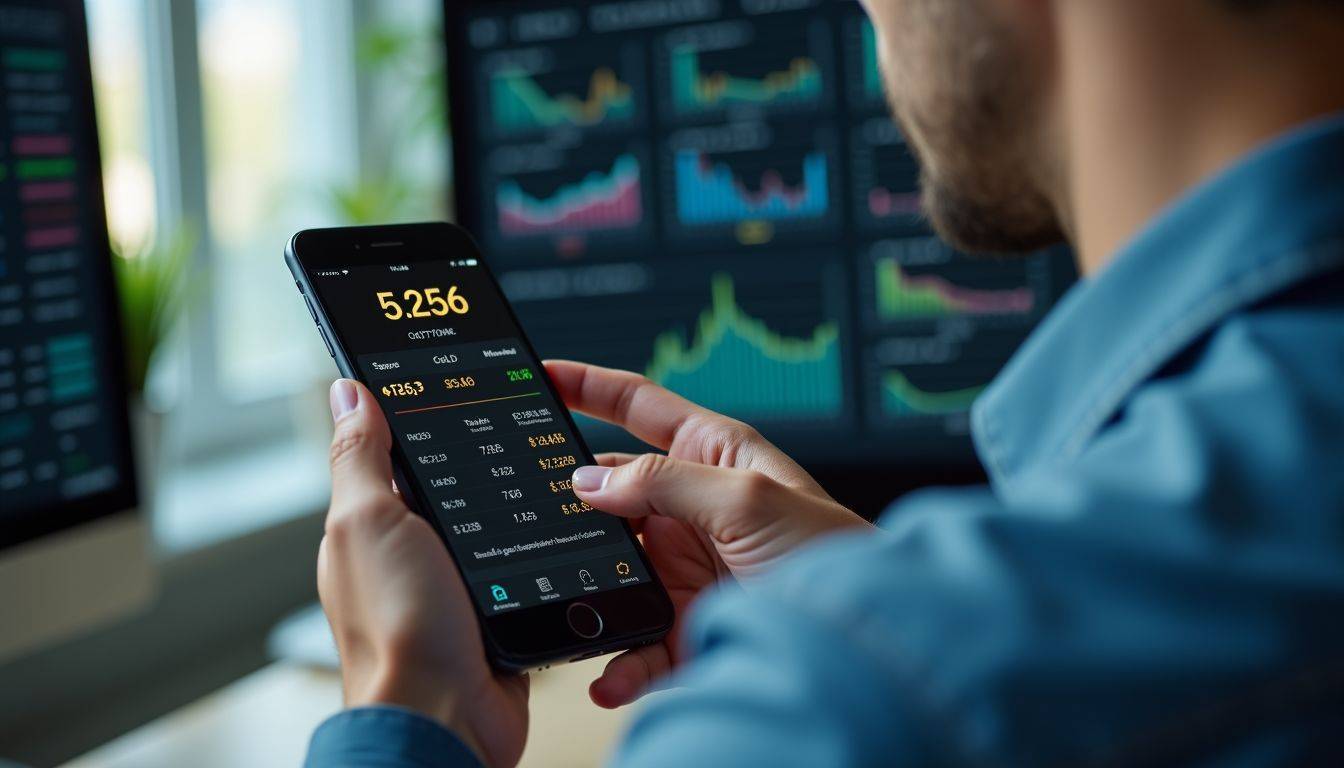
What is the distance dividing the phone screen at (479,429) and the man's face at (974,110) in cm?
29

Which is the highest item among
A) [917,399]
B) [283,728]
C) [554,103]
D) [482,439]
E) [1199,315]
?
[554,103]

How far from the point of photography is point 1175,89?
1.30 ft

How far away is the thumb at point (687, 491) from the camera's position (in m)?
0.65

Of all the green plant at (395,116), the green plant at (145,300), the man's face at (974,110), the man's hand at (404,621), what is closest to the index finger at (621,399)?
the man's hand at (404,621)

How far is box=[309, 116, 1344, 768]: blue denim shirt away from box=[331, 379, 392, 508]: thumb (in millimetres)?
330

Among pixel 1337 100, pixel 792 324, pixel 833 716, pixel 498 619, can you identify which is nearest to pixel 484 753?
pixel 498 619

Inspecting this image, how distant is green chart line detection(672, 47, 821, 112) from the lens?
4.09 feet

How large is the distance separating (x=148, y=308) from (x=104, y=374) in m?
0.42

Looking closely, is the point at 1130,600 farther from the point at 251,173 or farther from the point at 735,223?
the point at 251,173

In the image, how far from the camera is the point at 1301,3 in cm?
38

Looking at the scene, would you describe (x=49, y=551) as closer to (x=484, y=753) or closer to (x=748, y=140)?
(x=484, y=753)

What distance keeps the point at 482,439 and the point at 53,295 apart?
0.38 m

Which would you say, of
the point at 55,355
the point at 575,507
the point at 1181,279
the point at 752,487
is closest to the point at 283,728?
the point at 55,355

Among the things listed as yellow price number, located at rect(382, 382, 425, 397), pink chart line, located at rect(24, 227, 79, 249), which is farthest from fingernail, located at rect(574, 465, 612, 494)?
pink chart line, located at rect(24, 227, 79, 249)
